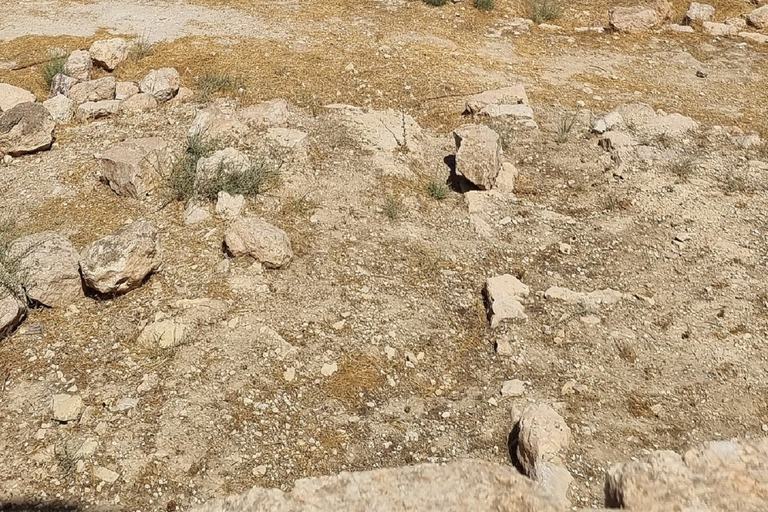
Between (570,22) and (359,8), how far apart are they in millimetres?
3526

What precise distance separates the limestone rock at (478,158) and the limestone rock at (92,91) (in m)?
4.56

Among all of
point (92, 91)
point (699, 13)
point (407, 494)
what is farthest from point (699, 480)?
point (699, 13)

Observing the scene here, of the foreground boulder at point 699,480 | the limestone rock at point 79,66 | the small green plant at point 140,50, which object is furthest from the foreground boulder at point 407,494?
the small green plant at point 140,50

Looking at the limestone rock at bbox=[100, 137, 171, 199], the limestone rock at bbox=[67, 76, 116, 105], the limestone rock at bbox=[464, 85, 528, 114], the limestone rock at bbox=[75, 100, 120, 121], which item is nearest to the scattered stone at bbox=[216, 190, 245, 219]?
the limestone rock at bbox=[100, 137, 171, 199]

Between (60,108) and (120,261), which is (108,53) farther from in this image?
(120,261)

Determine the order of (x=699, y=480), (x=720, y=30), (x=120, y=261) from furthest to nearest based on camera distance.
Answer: (x=720, y=30)
(x=120, y=261)
(x=699, y=480)

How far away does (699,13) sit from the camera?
430 inches

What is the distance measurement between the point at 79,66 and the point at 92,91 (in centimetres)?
74

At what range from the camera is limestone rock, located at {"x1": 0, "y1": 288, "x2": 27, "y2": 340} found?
15.9 ft

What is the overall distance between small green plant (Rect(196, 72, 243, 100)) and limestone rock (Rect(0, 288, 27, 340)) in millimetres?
3994

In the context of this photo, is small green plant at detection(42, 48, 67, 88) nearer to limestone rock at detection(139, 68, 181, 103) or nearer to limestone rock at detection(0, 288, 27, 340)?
limestone rock at detection(139, 68, 181, 103)

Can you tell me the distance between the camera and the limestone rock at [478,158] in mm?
6719

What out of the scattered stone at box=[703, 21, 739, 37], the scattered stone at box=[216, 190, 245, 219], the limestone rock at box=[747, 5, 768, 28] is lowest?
the scattered stone at box=[216, 190, 245, 219]

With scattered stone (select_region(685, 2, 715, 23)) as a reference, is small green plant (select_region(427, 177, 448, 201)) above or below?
below
